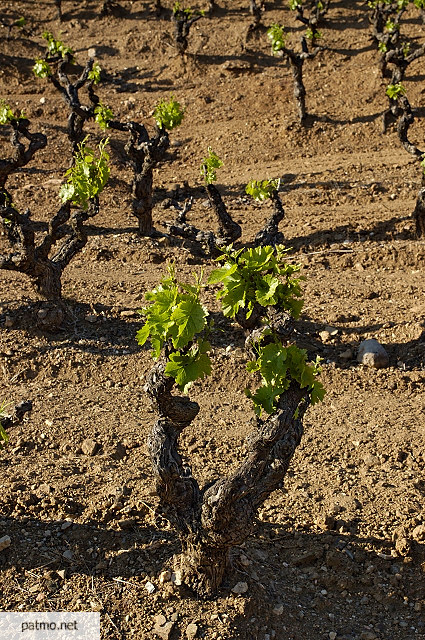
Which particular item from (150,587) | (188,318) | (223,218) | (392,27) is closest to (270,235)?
(223,218)

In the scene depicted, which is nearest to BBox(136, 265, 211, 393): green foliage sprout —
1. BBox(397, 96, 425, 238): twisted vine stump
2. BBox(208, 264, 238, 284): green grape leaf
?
BBox(208, 264, 238, 284): green grape leaf

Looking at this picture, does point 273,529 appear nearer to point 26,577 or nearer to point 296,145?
point 26,577

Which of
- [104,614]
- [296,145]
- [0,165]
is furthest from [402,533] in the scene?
[296,145]

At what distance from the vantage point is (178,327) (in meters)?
4.38

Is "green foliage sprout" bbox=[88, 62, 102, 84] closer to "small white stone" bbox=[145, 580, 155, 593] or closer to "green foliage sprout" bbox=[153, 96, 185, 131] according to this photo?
"green foliage sprout" bbox=[153, 96, 185, 131]

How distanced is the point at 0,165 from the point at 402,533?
790 centimetres

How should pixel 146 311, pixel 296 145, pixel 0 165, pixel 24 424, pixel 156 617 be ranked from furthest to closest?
pixel 296 145, pixel 0 165, pixel 24 424, pixel 156 617, pixel 146 311

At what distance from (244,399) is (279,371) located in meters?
3.15

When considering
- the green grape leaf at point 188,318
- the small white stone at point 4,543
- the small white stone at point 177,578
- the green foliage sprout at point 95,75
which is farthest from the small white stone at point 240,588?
the green foliage sprout at point 95,75

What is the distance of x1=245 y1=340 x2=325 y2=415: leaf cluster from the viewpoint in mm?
4594

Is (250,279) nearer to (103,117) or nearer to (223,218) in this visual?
(223,218)

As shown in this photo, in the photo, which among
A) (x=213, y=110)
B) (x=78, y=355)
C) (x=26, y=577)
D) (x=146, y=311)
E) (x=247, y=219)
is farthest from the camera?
(x=213, y=110)

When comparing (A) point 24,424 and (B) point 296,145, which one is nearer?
(A) point 24,424

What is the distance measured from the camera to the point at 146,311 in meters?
4.49
